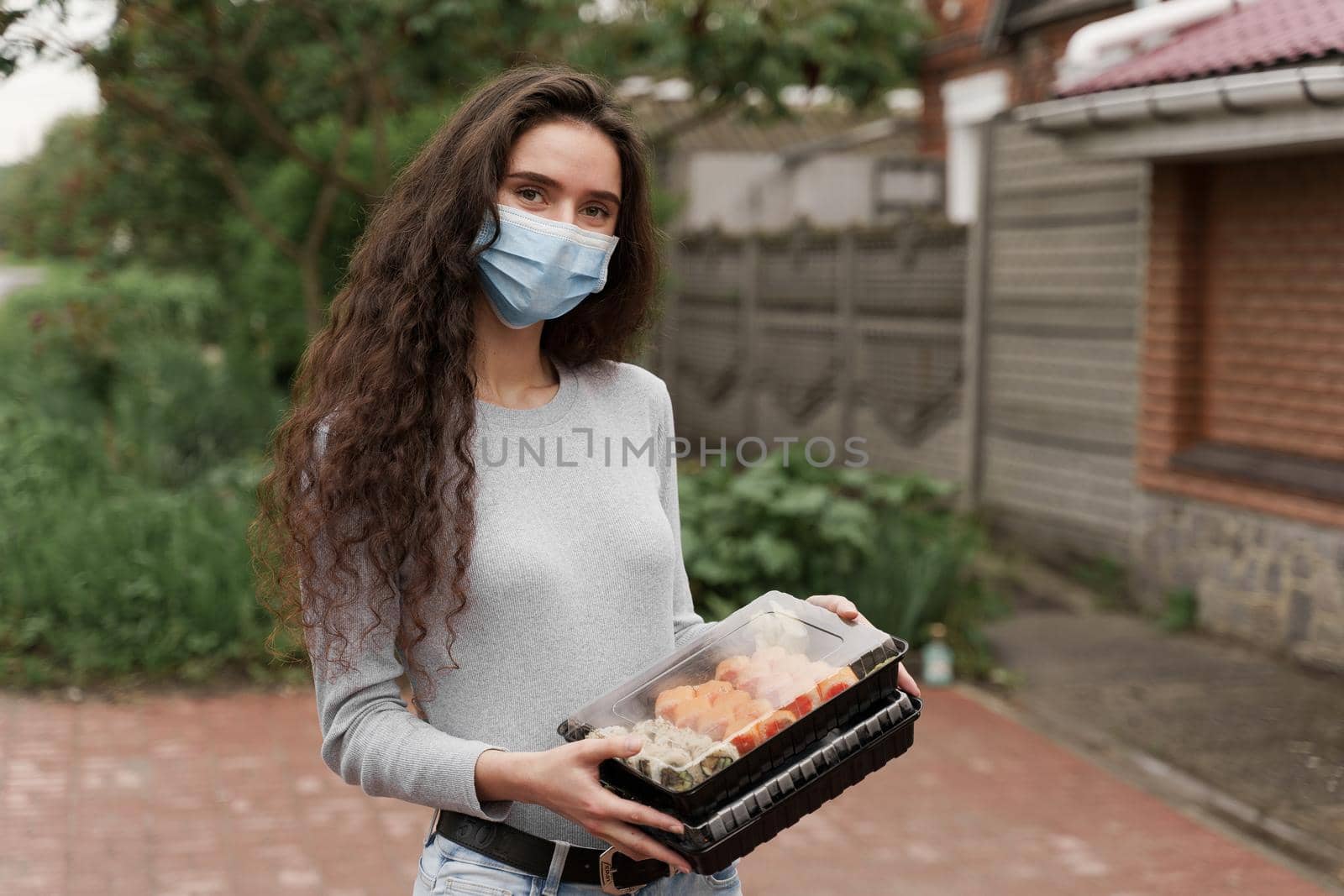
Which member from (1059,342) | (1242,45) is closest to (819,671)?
(1242,45)

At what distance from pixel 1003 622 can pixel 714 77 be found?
13.1 feet

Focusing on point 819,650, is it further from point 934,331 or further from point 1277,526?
point 934,331

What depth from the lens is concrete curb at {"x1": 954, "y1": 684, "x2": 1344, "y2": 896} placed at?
4.74 meters

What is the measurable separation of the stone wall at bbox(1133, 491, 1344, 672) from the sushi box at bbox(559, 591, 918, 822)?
5529 mm

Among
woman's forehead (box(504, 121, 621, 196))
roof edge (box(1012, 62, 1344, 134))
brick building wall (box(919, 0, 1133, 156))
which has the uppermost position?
brick building wall (box(919, 0, 1133, 156))

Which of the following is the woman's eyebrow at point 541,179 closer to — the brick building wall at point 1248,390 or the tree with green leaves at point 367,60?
the tree with green leaves at point 367,60

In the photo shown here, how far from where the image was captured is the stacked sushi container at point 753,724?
1736mm

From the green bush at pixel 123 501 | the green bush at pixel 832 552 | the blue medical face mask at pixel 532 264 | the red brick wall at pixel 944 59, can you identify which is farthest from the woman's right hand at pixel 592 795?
the red brick wall at pixel 944 59

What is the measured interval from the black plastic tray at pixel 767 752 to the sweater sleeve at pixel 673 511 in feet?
1.26

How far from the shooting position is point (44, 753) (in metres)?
5.48

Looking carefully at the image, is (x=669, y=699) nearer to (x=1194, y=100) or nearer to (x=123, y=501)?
(x=1194, y=100)

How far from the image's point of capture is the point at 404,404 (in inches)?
78.6

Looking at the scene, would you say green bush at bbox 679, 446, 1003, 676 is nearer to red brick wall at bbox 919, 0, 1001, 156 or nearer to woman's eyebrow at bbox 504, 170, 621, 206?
woman's eyebrow at bbox 504, 170, 621, 206

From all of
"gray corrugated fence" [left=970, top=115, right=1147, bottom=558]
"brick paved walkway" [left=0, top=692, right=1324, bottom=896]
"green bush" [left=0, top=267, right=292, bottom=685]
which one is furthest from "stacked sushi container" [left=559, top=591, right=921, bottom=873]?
"gray corrugated fence" [left=970, top=115, right=1147, bottom=558]
